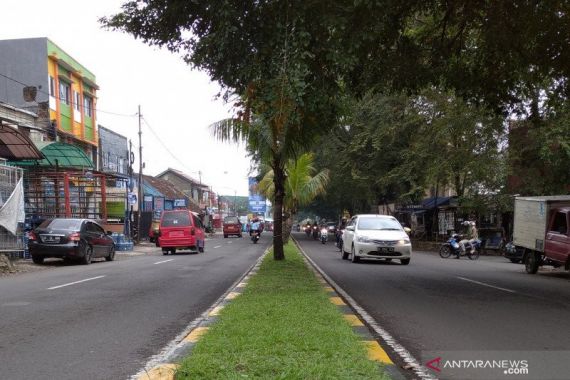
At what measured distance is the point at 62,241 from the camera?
17594 mm

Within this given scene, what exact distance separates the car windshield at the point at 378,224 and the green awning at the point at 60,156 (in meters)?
13.6

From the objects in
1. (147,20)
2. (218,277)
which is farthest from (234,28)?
(218,277)

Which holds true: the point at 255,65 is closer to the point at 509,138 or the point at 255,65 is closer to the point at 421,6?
the point at 421,6

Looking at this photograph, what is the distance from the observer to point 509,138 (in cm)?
2489

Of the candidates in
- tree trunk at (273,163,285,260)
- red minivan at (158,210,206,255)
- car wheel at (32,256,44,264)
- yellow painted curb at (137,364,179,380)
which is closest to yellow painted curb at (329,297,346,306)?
yellow painted curb at (137,364,179,380)

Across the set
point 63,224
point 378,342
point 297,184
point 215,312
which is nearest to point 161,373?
point 378,342

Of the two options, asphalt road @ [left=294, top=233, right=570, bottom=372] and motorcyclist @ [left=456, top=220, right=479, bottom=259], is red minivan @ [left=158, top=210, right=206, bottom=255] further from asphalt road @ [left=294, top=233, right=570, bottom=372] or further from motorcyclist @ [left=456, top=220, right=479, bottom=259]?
motorcyclist @ [left=456, top=220, right=479, bottom=259]

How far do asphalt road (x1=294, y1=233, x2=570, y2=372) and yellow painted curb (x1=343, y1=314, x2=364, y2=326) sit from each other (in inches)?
12.9

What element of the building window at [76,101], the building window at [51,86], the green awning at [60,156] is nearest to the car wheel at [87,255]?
the green awning at [60,156]

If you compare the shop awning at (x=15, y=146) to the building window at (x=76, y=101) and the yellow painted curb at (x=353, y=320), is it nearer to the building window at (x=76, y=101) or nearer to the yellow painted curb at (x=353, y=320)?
the building window at (x=76, y=101)

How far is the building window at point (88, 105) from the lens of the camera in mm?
35397

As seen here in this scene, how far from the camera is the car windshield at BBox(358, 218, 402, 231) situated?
18.4m

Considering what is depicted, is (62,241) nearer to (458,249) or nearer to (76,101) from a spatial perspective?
(458,249)

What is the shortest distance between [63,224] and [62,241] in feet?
2.44
